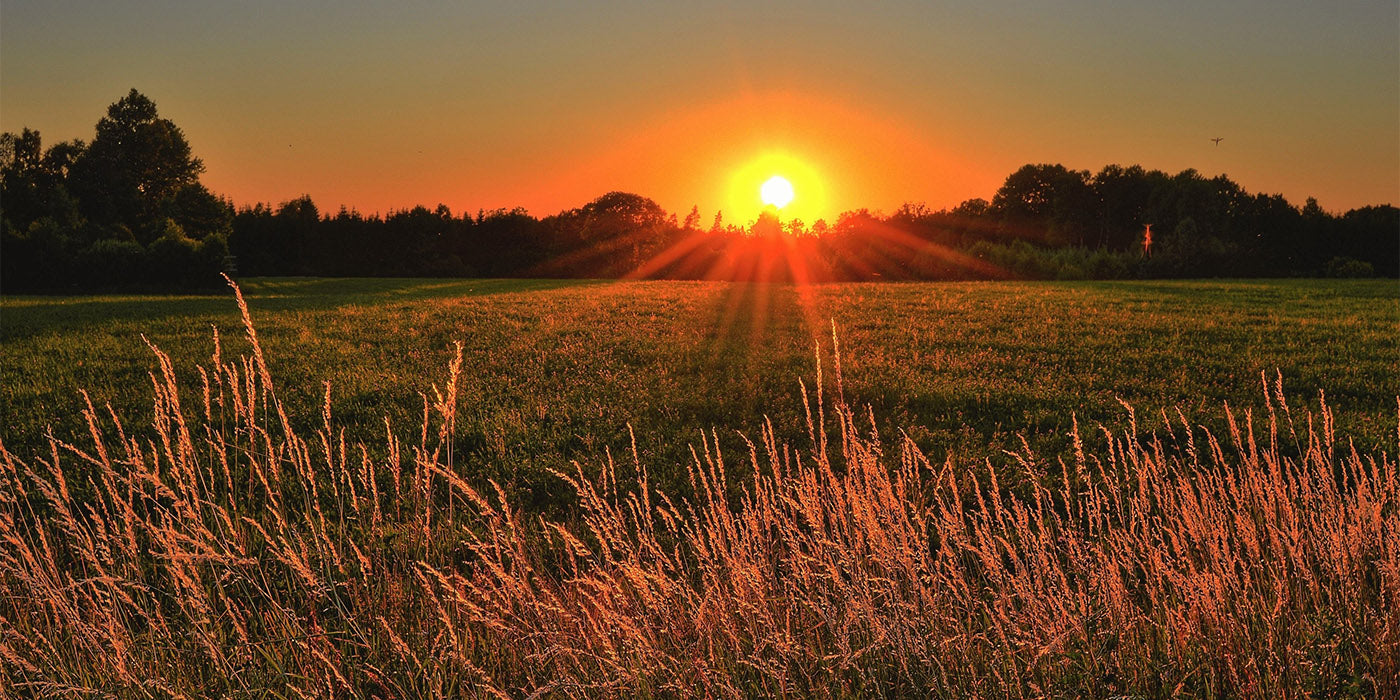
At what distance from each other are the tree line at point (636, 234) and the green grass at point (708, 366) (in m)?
18.6

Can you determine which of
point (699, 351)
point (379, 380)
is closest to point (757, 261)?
point (699, 351)

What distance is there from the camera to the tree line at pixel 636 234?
3719 cm

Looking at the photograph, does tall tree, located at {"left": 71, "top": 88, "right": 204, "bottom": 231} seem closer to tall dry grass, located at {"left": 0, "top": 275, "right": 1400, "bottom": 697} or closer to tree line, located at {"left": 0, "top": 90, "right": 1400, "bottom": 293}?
tree line, located at {"left": 0, "top": 90, "right": 1400, "bottom": 293}

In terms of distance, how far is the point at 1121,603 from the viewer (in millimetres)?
2951

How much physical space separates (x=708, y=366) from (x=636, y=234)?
1749 inches

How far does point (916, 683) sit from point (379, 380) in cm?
754

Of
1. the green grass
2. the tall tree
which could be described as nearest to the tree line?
the tall tree

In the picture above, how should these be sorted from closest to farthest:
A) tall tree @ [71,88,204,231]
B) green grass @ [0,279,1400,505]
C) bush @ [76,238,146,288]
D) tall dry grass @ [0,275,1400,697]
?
tall dry grass @ [0,275,1400,697] < green grass @ [0,279,1400,505] < bush @ [76,238,146,288] < tall tree @ [71,88,204,231]

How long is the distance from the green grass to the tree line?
1862 cm

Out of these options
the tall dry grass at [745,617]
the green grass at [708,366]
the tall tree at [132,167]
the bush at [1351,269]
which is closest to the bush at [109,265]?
the green grass at [708,366]

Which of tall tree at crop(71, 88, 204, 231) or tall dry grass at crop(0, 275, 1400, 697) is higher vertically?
tall tree at crop(71, 88, 204, 231)

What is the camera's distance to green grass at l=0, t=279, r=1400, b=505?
7.00 meters

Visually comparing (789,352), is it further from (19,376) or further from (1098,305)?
(1098,305)

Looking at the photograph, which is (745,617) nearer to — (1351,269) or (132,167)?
(1351,269)
